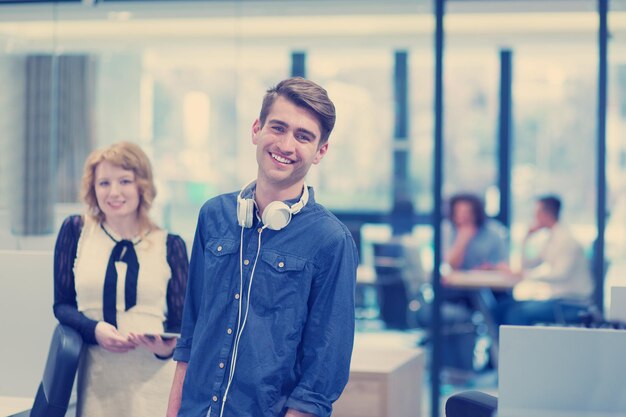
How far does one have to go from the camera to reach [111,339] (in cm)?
308

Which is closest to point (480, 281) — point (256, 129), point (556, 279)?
point (556, 279)

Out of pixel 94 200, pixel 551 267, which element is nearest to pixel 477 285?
pixel 551 267

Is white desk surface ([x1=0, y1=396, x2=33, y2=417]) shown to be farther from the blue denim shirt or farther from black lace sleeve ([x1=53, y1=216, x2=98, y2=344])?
the blue denim shirt

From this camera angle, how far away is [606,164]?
5.64 m

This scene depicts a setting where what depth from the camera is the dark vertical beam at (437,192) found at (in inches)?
220

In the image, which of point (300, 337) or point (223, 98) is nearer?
point (300, 337)

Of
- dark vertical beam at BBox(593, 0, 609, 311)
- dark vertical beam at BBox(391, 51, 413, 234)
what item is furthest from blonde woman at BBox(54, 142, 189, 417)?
dark vertical beam at BBox(391, 51, 413, 234)

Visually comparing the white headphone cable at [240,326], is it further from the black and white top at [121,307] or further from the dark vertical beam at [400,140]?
→ the dark vertical beam at [400,140]

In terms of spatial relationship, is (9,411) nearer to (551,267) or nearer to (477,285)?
(477,285)

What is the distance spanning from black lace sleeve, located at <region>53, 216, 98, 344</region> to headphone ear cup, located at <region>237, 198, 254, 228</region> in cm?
105

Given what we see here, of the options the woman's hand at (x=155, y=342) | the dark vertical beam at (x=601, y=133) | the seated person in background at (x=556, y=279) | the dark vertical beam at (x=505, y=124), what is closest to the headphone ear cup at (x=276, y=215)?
the woman's hand at (x=155, y=342)

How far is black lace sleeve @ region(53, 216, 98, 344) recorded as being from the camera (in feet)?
10.3

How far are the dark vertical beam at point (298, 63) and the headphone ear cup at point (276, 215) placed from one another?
5.94 meters

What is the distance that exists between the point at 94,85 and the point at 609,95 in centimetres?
307
